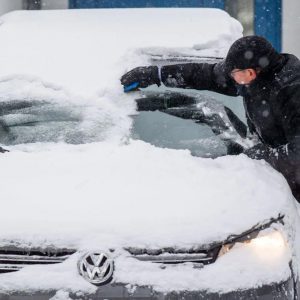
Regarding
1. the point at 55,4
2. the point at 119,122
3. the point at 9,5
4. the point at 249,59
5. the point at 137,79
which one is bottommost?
the point at 55,4

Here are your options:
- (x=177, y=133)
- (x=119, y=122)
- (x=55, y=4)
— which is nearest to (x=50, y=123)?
(x=119, y=122)

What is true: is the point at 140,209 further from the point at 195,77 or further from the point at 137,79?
the point at 195,77

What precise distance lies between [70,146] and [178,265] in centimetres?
108

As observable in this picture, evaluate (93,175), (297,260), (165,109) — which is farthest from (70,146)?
(297,260)

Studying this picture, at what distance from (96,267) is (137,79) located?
5.24 ft

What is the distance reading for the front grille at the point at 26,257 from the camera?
273 cm

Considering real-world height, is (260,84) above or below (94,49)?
below

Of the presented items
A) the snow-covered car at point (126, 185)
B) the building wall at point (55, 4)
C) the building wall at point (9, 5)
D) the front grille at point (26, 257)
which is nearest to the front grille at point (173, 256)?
the snow-covered car at point (126, 185)

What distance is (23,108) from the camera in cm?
398

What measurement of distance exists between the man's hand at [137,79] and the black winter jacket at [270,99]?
0.12 m

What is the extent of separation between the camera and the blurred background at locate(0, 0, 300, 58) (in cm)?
970

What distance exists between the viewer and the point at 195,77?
4145mm

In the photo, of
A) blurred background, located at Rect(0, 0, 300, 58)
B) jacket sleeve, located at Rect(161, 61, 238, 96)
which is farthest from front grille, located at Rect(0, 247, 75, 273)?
blurred background, located at Rect(0, 0, 300, 58)

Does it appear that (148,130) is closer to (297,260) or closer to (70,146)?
(70,146)
